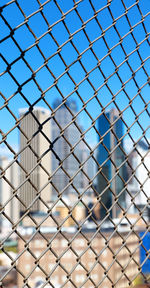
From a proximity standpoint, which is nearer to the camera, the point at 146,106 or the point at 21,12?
the point at 21,12

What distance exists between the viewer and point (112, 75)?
0.90 metres

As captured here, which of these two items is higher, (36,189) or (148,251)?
(36,189)

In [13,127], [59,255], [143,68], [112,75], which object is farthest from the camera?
[143,68]

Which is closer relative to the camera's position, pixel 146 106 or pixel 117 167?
pixel 117 167

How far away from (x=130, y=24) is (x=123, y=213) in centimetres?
56

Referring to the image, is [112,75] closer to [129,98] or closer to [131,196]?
[129,98]

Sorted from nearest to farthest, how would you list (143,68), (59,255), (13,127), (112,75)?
(13,127), (59,255), (112,75), (143,68)

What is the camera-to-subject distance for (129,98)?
0.96 m

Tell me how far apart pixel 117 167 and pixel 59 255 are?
0.30 meters

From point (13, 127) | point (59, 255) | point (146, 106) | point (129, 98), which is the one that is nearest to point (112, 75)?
point (129, 98)

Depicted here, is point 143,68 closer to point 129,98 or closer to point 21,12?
point 129,98

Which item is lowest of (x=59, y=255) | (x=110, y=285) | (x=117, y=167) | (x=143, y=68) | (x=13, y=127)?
(x=110, y=285)

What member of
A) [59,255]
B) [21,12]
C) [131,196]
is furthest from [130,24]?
[59,255]

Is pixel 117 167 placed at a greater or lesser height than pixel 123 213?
greater
